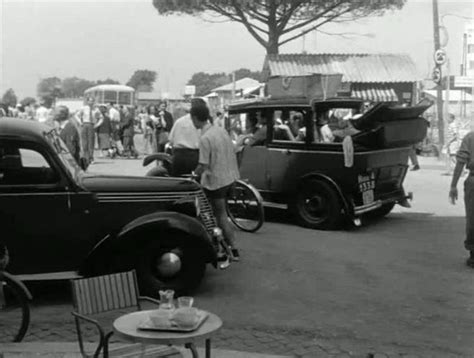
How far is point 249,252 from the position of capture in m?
8.45

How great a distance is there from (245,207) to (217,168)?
91.4 inches

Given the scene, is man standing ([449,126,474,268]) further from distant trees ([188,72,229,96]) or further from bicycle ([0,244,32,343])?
distant trees ([188,72,229,96])

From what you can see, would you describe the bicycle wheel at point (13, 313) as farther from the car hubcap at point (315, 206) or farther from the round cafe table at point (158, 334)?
the car hubcap at point (315, 206)

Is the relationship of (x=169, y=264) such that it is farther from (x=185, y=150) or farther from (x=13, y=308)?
(x=185, y=150)

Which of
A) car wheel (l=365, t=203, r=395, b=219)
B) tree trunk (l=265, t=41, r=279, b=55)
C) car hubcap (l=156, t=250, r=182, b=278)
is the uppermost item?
tree trunk (l=265, t=41, r=279, b=55)

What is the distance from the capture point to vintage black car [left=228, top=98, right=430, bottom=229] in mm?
9766

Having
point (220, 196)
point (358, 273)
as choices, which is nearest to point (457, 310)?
point (358, 273)

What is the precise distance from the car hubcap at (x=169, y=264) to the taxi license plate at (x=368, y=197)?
13.8ft

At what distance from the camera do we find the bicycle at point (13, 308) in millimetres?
4988

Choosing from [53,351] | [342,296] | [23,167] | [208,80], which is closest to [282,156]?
[342,296]

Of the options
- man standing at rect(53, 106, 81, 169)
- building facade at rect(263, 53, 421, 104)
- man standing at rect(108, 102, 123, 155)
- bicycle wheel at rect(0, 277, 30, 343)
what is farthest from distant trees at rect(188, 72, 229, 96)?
bicycle wheel at rect(0, 277, 30, 343)

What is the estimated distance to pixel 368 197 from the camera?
9977 mm

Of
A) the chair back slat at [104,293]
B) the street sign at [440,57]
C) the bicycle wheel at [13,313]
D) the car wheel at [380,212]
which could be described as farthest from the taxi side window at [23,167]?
the street sign at [440,57]

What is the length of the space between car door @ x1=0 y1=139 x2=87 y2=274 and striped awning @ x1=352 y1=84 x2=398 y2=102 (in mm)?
26016
